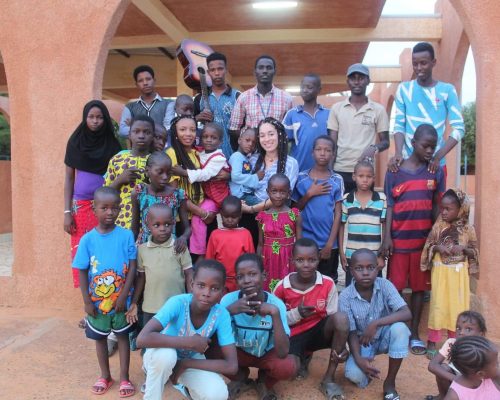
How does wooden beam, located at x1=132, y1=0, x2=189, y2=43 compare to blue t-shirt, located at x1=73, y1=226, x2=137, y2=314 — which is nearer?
blue t-shirt, located at x1=73, y1=226, x2=137, y2=314

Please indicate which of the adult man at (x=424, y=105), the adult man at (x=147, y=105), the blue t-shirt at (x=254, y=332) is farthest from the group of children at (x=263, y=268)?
the adult man at (x=147, y=105)

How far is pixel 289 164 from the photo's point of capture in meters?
3.53

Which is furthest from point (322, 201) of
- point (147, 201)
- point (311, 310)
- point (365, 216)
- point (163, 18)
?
point (163, 18)

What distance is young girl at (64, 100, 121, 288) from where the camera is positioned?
11.9 feet

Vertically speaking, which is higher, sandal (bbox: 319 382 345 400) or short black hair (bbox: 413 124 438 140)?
short black hair (bbox: 413 124 438 140)

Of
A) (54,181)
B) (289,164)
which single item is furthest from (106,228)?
(54,181)

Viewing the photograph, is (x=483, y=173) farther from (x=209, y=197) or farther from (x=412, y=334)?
(x=209, y=197)

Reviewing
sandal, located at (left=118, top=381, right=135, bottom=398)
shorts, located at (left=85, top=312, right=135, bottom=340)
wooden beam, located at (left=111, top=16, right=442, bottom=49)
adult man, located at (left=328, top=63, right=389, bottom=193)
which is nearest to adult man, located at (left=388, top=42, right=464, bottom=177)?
adult man, located at (left=328, top=63, right=389, bottom=193)

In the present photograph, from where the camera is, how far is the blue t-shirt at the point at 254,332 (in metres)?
2.66

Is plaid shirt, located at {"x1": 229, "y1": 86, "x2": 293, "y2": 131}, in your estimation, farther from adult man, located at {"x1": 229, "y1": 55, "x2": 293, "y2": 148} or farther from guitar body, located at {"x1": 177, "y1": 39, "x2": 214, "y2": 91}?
guitar body, located at {"x1": 177, "y1": 39, "x2": 214, "y2": 91}

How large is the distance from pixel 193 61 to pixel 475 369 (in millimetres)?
3387

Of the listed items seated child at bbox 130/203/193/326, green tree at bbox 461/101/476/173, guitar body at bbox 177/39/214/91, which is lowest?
seated child at bbox 130/203/193/326

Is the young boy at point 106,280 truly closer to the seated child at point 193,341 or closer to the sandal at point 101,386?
the sandal at point 101,386

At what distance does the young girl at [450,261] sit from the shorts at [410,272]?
0.11m
